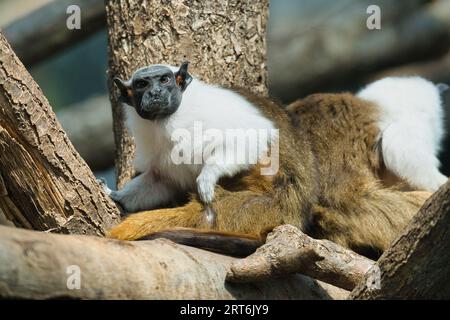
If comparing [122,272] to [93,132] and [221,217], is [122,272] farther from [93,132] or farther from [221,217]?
[93,132]

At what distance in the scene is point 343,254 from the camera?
17.5ft

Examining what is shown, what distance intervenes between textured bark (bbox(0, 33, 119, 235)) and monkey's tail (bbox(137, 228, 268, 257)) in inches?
20.1

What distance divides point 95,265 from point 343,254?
5.29 feet

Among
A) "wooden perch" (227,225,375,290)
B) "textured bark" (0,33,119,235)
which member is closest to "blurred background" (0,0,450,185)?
"textured bark" (0,33,119,235)

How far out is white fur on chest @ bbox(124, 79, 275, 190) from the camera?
6008 millimetres

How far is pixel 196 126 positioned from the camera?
240 inches

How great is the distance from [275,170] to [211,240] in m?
0.87

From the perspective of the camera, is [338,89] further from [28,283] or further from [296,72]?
[28,283]

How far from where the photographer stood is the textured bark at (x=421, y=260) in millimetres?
4395

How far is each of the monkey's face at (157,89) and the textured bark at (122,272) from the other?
4.15 feet

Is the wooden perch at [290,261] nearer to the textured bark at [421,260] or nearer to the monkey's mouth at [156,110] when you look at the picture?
the textured bark at [421,260]

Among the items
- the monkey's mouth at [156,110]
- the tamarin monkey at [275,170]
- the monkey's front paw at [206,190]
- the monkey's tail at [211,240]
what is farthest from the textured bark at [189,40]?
the monkey's tail at [211,240]

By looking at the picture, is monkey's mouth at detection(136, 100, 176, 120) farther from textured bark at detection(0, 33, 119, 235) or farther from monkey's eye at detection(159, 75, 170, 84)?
textured bark at detection(0, 33, 119, 235)

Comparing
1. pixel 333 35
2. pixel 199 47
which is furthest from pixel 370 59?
pixel 199 47
